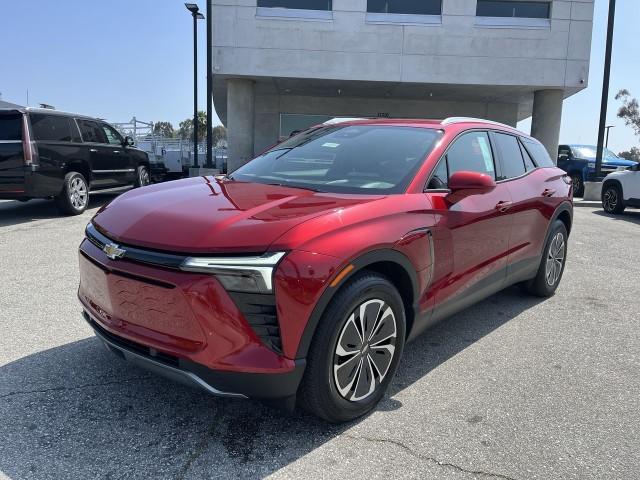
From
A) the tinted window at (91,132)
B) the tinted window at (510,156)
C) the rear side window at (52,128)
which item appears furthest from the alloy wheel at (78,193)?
the tinted window at (510,156)

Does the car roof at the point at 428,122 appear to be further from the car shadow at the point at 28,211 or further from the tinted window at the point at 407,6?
the tinted window at the point at 407,6

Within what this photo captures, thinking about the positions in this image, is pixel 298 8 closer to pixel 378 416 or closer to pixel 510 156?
pixel 510 156

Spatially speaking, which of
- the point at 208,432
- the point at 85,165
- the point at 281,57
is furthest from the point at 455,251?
the point at 281,57

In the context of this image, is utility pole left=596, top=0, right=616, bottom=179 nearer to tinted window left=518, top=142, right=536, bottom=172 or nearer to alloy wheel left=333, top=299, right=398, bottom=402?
tinted window left=518, top=142, right=536, bottom=172

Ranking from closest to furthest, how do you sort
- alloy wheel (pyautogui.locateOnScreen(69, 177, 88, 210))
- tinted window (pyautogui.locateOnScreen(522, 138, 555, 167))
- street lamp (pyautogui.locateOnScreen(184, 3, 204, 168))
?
tinted window (pyautogui.locateOnScreen(522, 138, 555, 167)) < alloy wheel (pyautogui.locateOnScreen(69, 177, 88, 210)) < street lamp (pyautogui.locateOnScreen(184, 3, 204, 168))

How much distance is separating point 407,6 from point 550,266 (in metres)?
15.6

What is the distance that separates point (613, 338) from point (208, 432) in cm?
337

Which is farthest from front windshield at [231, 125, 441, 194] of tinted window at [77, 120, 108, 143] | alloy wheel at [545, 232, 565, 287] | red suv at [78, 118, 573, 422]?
tinted window at [77, 120, 108, 143]

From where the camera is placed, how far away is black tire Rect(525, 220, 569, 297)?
5.04 metres

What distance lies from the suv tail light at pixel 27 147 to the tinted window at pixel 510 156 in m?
7.63

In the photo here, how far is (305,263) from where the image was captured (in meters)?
2.34

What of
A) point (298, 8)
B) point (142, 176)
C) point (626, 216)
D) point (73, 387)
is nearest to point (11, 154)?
point (142, 176)

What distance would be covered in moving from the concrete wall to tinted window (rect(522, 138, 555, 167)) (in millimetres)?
13962

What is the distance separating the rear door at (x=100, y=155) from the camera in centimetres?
1028
